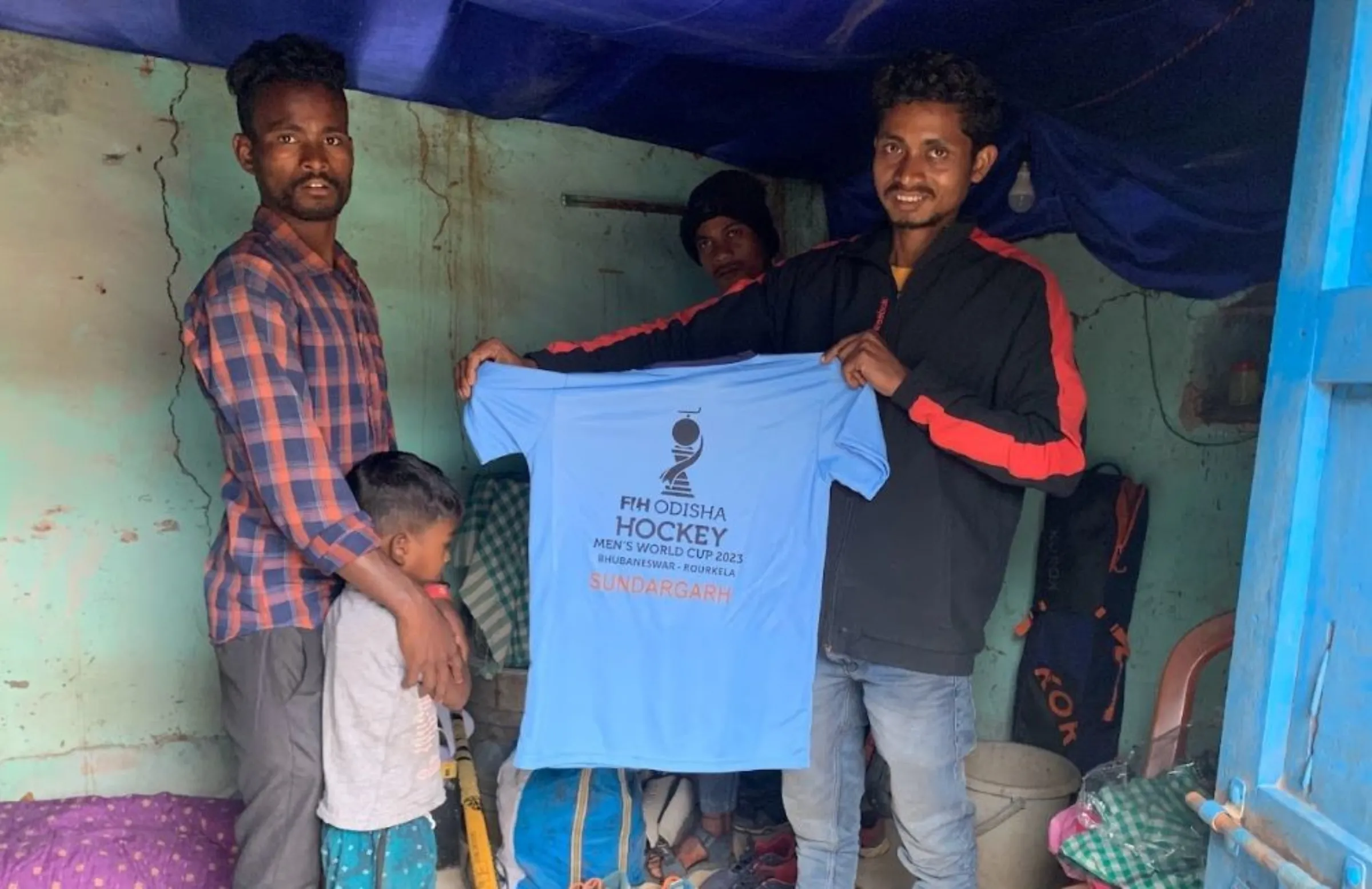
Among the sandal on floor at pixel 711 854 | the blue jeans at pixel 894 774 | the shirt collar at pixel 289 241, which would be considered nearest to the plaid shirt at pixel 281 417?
the shirt collar at pixel 289 241

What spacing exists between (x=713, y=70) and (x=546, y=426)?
108cm

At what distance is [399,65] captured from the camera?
7.91 feet

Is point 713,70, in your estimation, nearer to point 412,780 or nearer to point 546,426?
point 546,426

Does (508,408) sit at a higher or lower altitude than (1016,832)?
higher

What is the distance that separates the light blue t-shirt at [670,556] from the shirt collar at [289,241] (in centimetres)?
38

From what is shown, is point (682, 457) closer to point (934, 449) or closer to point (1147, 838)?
point (934, 449)

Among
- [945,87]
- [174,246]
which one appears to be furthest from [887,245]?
[174,246]

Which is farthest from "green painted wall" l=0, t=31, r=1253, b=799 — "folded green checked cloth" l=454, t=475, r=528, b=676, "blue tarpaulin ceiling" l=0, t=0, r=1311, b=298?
"folded green checked cloth" l=454, t=475, r=528, b=676

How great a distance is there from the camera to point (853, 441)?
1693mm

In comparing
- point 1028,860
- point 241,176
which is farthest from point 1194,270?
point 241,176

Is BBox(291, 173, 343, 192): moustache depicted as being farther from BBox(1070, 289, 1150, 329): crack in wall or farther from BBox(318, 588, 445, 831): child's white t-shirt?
BBox(1070, 289, 1150, 329): crack in wall

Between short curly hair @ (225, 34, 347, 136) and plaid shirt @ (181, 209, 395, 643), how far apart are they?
0.75 ft

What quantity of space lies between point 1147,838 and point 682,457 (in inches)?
44.3

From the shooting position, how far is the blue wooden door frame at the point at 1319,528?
3.94 feet
